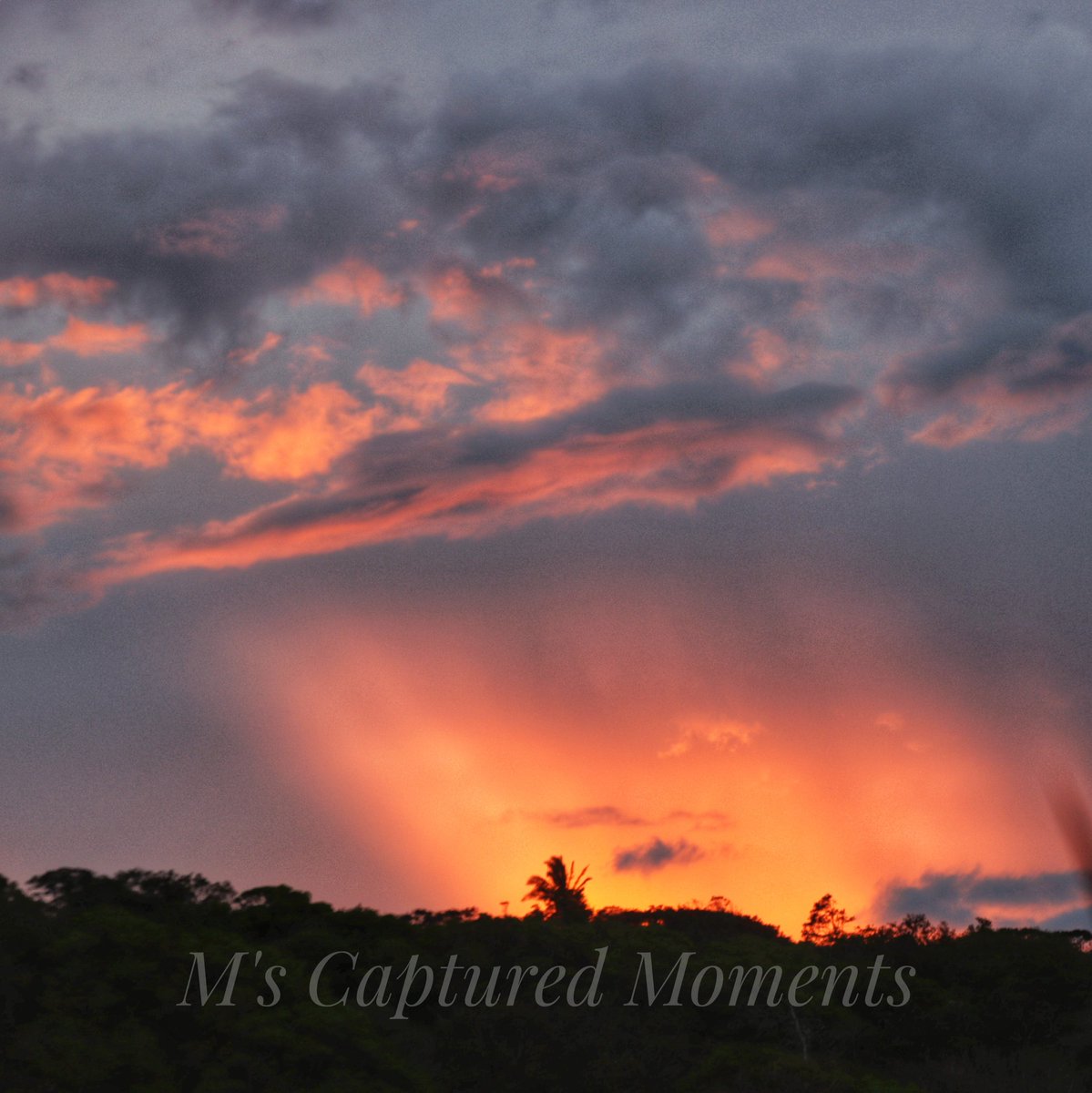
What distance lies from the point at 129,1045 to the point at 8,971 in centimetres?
263

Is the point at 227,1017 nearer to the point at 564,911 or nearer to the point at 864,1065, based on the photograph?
the point at 864,1065

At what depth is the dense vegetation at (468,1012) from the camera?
23.2 metres

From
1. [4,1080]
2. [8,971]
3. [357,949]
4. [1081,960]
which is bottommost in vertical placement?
[4,1080]

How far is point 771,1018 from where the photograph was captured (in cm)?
3192

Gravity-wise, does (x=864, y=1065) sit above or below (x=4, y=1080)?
above

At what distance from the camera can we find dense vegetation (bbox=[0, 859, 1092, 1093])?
23.2m

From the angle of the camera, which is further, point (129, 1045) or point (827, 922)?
point (827, 922)

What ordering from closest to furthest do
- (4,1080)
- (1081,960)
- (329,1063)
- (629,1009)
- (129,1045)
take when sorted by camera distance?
(4,1080)
(129,1045)
(329,1063)
(629,1009)
(1081,960)

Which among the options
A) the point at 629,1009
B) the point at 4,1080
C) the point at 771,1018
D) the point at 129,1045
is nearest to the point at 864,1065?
the point at 771,1018

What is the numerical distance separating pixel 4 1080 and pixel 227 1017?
408 cm

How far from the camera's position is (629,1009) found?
3139cm

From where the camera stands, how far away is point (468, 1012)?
96.2 ft

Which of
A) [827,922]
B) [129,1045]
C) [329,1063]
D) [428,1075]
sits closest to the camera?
[129,1045]

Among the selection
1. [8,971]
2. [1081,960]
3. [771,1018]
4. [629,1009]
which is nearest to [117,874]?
[8,971]
